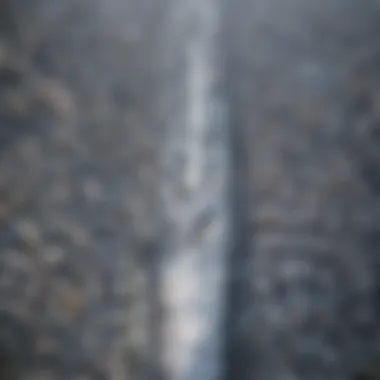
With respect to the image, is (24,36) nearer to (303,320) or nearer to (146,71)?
(146,71)

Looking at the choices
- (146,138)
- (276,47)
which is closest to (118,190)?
(146,138)

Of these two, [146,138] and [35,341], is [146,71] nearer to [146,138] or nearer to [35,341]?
[146,138]

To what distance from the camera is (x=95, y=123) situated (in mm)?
499

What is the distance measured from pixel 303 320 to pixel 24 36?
31 cm

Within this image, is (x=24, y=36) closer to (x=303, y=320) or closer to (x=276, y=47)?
(x=276, y=47)

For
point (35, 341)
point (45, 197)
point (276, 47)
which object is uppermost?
point (276, 47)

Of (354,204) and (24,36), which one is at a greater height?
(24,36)

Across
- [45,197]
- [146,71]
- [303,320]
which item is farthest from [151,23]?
[303,320]

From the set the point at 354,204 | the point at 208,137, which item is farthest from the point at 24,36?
the point at 354,204

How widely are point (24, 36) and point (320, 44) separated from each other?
230 millimetres

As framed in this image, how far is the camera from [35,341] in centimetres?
49

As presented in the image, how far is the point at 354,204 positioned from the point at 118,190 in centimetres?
19

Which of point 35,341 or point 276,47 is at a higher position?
point 276,47

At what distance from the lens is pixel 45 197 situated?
497 mm
